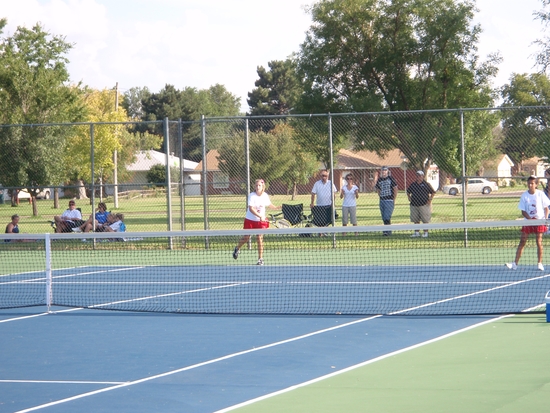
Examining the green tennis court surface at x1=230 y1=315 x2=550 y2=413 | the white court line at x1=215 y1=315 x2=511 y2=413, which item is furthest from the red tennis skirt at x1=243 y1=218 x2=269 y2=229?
the green tennis court surface at x1=230 y1=315 x2=550 y2=413

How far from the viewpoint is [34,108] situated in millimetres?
33375

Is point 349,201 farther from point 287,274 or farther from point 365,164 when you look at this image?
point 365,164

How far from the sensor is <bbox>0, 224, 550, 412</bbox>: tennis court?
650cm

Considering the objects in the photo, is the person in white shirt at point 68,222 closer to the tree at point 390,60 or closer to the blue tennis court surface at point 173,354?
the tree at point 390,60

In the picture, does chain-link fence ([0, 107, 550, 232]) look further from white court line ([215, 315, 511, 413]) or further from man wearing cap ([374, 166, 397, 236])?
white court line ([215, 315, 511, 413])

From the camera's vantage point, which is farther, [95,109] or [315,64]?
[95,109]

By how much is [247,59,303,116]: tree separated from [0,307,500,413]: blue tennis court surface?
7990 centimetres

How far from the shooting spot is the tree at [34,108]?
25.6 metres

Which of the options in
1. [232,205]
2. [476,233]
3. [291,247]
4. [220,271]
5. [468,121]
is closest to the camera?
[220,271]

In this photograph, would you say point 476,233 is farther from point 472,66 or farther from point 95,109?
point 95,109

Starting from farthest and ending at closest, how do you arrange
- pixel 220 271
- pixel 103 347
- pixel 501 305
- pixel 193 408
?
pixel 220 271 < pixel 501 305 < pixel 103 347 < pixel 193 408

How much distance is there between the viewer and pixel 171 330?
9.67 metres

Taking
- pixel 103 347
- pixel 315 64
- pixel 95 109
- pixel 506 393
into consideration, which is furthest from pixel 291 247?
pixel 95 109

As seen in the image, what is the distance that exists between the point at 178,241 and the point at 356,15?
10243mm
